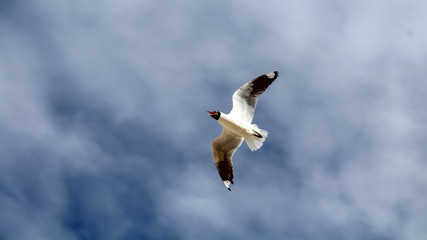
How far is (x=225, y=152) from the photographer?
2102cm

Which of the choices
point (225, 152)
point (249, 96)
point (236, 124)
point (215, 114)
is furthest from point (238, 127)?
point (225, 152)

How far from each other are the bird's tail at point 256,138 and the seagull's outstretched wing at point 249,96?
77 cm

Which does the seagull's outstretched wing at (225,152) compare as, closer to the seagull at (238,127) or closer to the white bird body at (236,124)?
the seagull at (238,127)

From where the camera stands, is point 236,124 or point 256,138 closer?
point 236,124

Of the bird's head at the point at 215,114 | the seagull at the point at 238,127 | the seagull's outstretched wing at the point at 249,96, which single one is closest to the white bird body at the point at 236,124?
the seagull at the point at 238,127

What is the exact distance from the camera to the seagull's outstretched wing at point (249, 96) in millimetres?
19719

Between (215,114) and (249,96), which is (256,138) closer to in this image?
(249,96)

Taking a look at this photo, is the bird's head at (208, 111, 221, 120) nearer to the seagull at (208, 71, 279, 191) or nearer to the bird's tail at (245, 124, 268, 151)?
the seagull at (208, 71, 279, 191)

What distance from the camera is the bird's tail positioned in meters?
19.3

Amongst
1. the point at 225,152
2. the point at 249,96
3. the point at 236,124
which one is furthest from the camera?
the point at 225,152

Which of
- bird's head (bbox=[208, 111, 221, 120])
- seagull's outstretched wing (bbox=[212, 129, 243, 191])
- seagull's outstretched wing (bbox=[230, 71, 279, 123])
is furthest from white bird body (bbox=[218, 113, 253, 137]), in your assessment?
seagull's outstretched wing (bbox=[212, 129, 243, 191])

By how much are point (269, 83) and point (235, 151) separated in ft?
11.7

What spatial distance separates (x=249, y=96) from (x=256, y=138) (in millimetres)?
1901

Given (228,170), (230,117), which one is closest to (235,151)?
(228,170)
